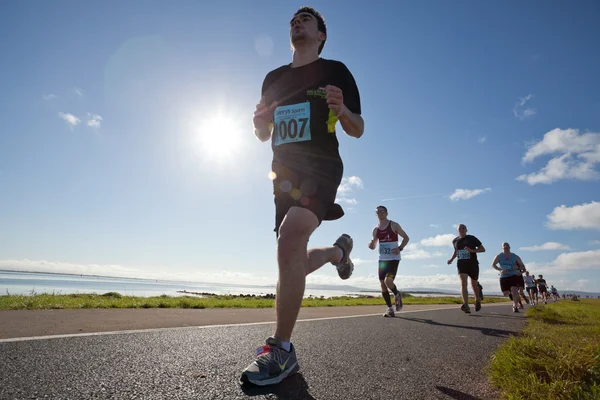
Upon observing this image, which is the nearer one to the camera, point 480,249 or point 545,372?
point 545,372

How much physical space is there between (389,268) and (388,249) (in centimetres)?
44

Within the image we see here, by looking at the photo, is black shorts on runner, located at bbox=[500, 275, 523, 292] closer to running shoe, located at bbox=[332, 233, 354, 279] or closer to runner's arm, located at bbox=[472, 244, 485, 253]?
runner's arm, located at bbox=[472, 244, 485, 253]

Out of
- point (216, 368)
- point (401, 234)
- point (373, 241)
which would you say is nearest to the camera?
point (216, 368)

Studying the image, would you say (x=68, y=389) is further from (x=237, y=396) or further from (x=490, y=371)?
(x=490, y=371)

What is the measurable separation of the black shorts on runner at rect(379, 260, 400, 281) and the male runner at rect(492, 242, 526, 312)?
4.88 m

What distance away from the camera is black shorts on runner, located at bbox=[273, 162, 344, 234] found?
8.02 feet

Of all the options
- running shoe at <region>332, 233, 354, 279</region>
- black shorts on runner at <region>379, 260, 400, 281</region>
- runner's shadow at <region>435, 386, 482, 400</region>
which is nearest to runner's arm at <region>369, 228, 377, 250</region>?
black shorts on runner at <region>379, 260, 400, 281</region>

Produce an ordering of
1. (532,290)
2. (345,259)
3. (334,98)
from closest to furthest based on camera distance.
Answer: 1. (334,98)
2. (345,259)
3. (532,290)

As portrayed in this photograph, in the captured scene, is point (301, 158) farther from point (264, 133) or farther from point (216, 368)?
point (216, 368)

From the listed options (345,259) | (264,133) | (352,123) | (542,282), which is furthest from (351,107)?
(542,282)

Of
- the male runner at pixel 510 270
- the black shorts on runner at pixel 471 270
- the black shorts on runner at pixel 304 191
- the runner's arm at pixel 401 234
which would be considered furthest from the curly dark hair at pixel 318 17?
the male runner at pixel 510 270

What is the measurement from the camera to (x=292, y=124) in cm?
262

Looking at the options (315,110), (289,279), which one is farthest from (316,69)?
(289,279)

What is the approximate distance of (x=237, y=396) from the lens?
1665 mm
